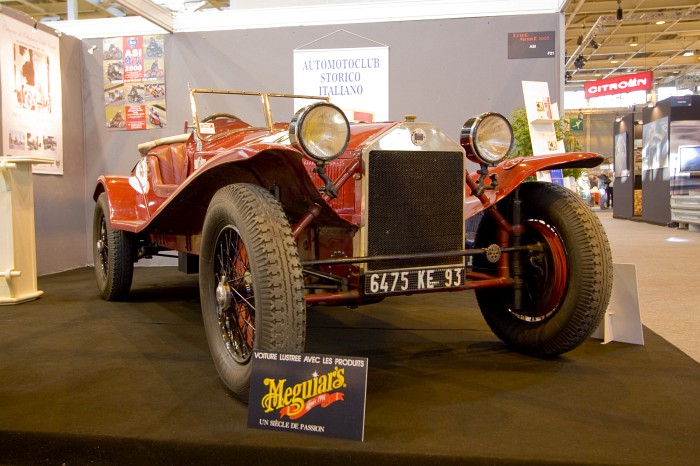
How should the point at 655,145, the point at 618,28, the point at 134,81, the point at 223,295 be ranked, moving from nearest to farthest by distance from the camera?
the point at 223,295 < the point at 134,81 < the point at 655,145 < the point at 618,28

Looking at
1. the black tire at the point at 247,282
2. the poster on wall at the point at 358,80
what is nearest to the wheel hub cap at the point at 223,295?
the black tire at the point at 247,282

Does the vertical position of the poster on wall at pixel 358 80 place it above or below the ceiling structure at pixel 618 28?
below

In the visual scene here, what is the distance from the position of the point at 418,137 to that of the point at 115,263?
260 cm

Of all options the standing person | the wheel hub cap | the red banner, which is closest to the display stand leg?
the wheel hub cap

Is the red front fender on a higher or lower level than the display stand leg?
higher

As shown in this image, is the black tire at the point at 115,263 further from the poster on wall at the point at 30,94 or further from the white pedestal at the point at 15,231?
the poster on wall at the point at 30,94

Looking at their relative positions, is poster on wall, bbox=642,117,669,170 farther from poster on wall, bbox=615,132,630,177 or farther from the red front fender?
the red front fender

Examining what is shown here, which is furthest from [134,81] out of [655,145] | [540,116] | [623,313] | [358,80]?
[655,145]

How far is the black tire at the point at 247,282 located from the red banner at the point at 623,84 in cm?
1595

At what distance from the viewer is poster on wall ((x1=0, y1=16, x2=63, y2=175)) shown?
4.98m

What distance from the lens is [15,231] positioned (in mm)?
4090

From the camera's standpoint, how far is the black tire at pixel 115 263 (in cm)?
400

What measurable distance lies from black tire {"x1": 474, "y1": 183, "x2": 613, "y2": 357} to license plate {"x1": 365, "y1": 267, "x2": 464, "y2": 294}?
0.48 metres

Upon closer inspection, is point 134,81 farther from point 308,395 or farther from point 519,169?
point 308,395
